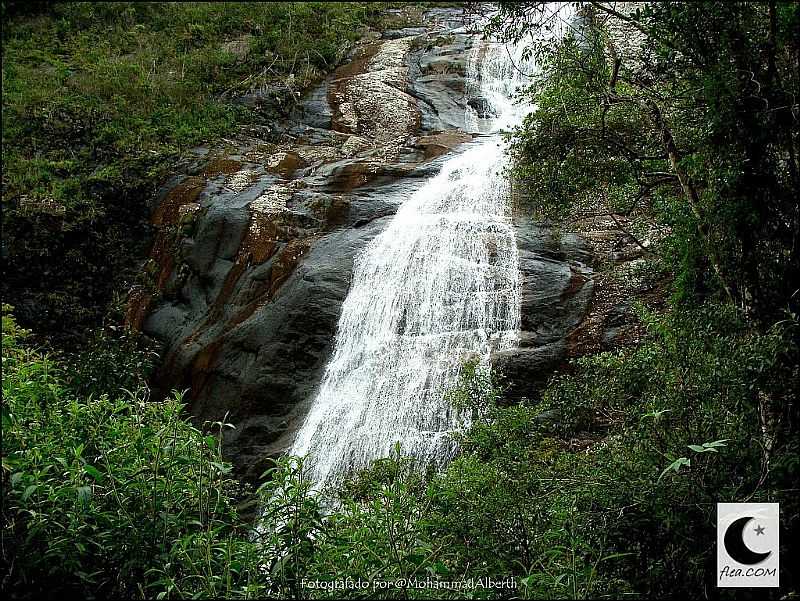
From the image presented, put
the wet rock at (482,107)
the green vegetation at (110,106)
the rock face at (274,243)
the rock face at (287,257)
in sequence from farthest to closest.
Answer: the wet rock at (482,107) < the green vegetation at (110,106) < the rock face at (274,243) < the rock face at (287,257)

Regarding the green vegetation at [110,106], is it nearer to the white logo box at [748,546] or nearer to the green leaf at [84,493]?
→ the green leaf at [84,493]

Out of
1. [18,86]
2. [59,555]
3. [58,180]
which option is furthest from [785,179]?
[18,86]

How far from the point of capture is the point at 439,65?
19.1 metres

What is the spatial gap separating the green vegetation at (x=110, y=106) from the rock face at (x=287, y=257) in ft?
3.16

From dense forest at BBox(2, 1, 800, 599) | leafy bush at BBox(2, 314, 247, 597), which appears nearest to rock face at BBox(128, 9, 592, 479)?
dense forest at BBox(2, 1, 800, 599)

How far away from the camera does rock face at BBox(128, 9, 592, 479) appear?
31.4ft

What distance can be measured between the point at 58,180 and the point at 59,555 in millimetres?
13831

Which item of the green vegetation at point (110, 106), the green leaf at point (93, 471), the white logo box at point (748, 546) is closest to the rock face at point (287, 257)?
the green vegetation at point (110, 106)

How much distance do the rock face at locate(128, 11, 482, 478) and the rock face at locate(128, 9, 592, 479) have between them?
3 centimetres

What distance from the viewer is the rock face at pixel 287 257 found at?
31.4 feet

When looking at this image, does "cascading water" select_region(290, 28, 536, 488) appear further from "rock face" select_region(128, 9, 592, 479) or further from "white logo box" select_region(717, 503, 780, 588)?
"white logo box" select_region(717, 503, 780, 588)

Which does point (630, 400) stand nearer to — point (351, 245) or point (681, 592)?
point (681, 592)

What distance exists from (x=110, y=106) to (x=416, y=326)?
39.1 feet

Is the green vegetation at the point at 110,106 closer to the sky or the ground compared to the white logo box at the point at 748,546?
closer to the sky
